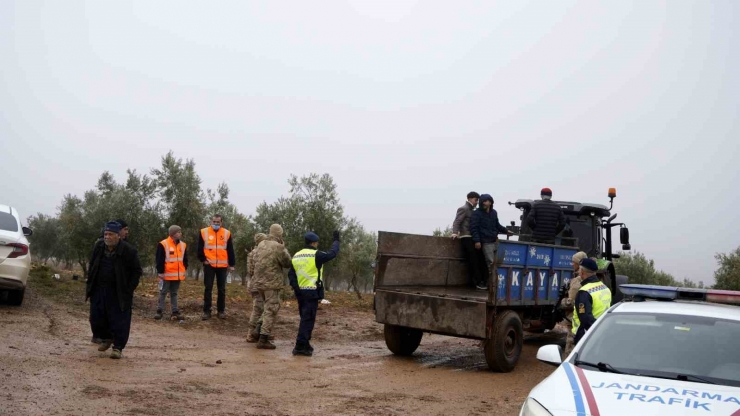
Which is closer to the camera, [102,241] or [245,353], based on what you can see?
[102,241]

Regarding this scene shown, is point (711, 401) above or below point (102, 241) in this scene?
below

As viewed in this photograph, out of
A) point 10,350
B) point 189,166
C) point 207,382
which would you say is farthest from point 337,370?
point 189,166

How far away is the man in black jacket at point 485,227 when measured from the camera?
11.9 meters

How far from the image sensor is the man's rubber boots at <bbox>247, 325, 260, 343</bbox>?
1194 cm

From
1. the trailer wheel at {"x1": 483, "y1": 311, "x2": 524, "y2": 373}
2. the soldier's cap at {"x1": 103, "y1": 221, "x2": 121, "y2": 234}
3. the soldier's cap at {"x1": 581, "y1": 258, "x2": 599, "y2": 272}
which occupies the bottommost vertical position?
the trailer wheel at {"x1": 483, "y1": 311, "x2": 524, "y2": 373}

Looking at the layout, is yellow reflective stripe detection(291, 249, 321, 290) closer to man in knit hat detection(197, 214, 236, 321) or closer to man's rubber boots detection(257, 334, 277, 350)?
man's rubber boots detection(257, 334, 277, 350)

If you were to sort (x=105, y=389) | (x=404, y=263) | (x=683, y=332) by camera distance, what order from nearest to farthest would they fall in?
(x=683, y=332) → (x=105, y=389) → (x=404, y=263)

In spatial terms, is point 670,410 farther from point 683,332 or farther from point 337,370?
point 337,370

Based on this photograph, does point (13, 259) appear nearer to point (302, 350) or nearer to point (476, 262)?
point (302, 350)

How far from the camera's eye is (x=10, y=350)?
8.89 metres

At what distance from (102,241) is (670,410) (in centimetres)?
758

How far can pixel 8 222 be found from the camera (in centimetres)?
1264

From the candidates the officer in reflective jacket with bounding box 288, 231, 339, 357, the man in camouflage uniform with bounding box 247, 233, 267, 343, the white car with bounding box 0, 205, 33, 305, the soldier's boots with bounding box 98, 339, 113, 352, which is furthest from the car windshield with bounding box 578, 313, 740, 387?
the white car with bounding box 0, 205, 33, 305

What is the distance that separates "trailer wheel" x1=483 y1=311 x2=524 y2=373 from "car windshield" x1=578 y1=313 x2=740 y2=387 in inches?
180
